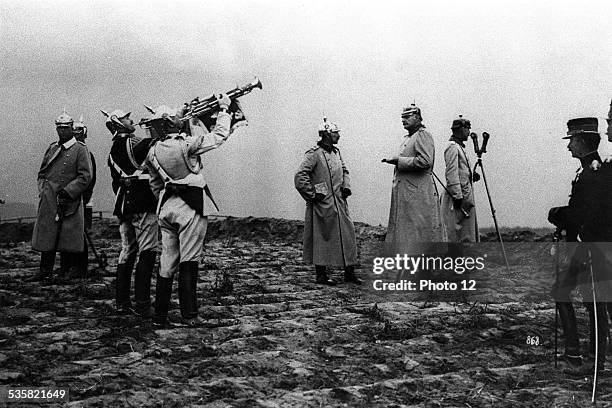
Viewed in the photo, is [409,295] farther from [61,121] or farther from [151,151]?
[61,121]

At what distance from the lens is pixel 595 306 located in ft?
15.9

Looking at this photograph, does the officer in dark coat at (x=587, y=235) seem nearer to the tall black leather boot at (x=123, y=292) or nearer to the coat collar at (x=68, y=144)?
the tall black leather boot at (x=123, y=292)

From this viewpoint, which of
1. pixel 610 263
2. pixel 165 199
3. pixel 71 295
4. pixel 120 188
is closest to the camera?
pixel 610 263

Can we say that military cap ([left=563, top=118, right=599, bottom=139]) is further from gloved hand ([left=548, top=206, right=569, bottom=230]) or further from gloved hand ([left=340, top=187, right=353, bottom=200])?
gloved hand ([left=340, top=187, right=353, bottom=200])

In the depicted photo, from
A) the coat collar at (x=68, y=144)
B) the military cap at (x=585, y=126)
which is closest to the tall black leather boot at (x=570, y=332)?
the military cap at (x=585, y=126)

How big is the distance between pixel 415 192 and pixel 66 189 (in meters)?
3.99

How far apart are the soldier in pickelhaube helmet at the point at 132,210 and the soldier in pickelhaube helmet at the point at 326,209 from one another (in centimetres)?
240

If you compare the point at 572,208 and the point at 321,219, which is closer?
the point at 572,208

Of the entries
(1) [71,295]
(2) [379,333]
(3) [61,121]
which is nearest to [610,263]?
(2) [379,333]

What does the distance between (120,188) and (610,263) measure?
434 centimetres

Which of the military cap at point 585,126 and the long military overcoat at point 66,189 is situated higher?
the military cap at point 585,126

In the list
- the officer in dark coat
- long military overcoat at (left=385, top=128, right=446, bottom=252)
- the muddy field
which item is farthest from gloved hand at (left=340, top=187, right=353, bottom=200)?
the officer in dark coat

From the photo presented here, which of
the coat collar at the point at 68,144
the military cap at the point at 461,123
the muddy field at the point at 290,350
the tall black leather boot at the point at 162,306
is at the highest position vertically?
the military cap at the point at 461,123

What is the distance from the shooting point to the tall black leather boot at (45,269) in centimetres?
798
